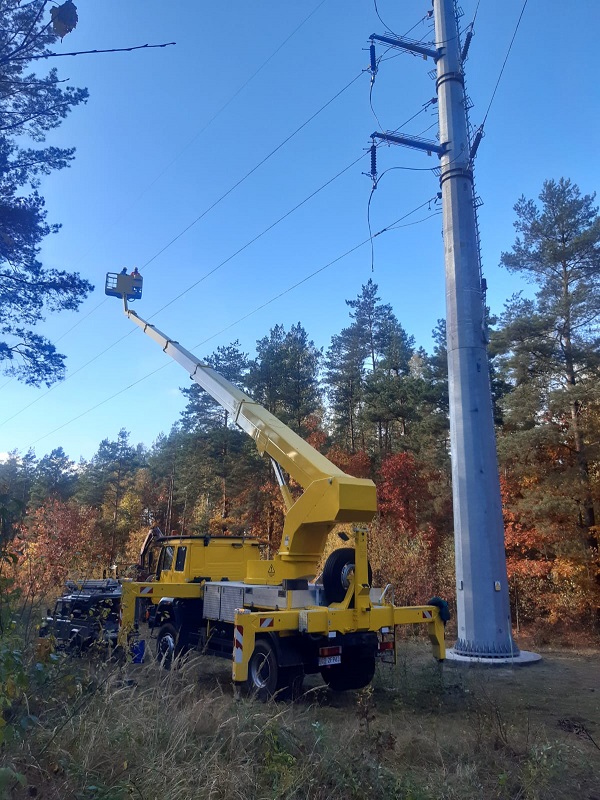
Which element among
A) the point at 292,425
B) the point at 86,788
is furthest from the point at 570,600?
the point at 86,788

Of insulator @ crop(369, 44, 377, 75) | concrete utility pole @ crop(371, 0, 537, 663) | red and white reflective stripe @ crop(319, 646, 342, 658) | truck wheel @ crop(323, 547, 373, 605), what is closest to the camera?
red and white reflective stripe @ crop(319, 646, 342, 658)

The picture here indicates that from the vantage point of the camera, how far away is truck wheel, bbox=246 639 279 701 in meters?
8.38

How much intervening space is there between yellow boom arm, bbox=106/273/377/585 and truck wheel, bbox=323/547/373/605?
0.50 metres

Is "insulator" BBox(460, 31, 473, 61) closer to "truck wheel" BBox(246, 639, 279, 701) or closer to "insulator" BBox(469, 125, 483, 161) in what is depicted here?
"insulator" BBox(469, 125, 483, 161)

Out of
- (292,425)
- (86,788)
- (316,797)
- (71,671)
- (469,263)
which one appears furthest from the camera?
(292,425)

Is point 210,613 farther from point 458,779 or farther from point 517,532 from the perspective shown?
point 517,532

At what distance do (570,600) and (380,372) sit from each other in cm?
1685

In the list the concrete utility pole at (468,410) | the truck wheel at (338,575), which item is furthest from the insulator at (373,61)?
the truck wheel at (338,575)

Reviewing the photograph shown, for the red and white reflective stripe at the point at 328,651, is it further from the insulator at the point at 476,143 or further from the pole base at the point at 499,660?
the insulator at the point at 476,143

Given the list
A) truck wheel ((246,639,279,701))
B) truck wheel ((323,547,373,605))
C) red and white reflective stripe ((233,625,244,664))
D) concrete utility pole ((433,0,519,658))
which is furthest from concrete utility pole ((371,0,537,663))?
A: red and white reflective stripe ((233,625,244,664))

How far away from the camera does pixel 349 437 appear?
3762 centimetres

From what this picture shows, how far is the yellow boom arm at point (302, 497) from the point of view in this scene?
8695 mm

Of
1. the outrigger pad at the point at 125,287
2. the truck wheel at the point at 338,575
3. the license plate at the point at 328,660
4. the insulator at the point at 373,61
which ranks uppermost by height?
the insulator at the point at 373,61

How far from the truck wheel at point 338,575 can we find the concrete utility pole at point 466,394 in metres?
5.20
